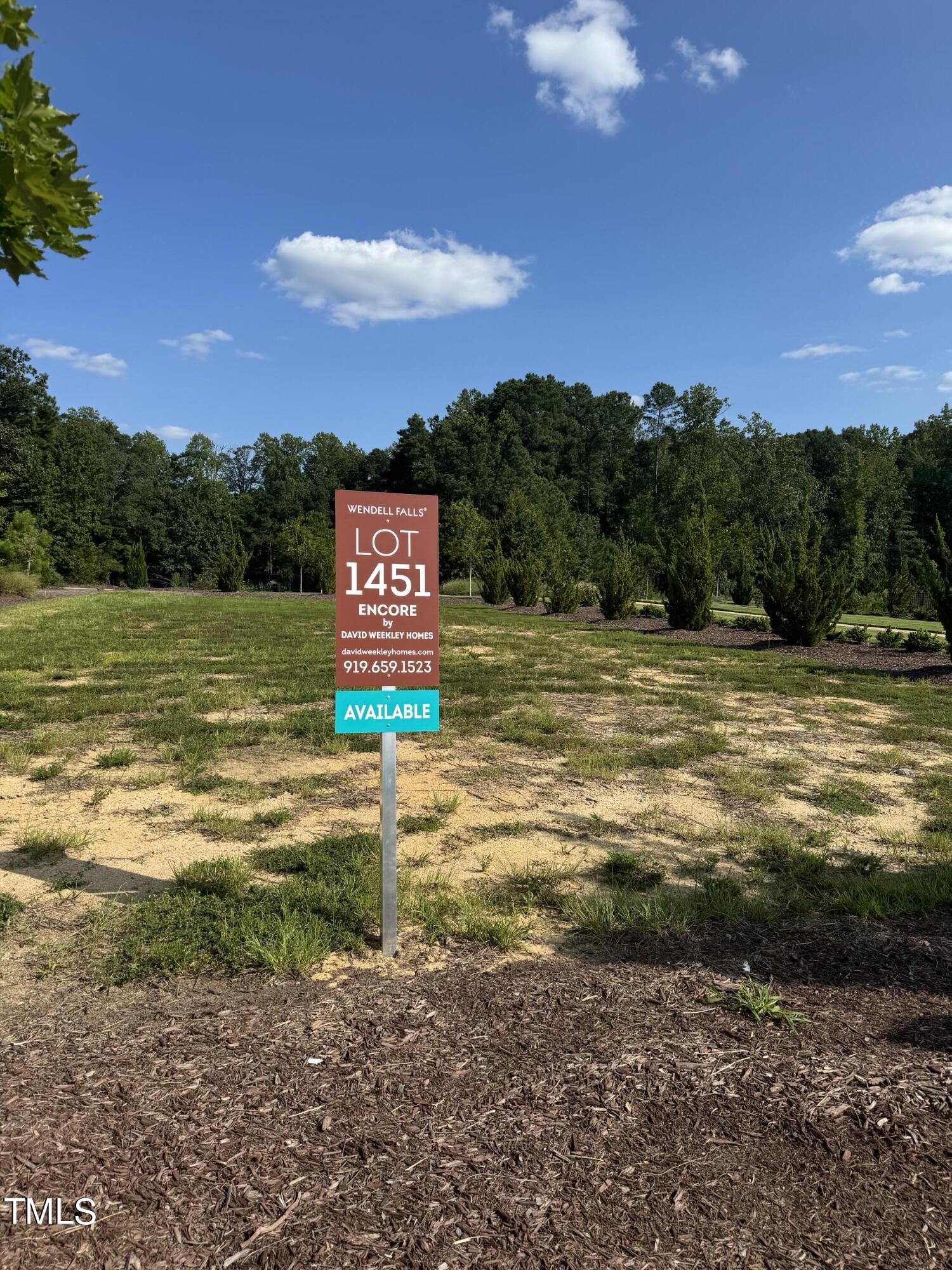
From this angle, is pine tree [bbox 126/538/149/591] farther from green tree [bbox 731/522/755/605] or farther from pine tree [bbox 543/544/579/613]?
green tree [bbox 731/522/755/605]

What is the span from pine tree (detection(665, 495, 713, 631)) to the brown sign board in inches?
648

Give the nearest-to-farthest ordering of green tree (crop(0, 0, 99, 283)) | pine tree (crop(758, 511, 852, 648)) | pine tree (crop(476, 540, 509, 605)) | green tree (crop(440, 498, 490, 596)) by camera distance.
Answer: green tree (crop(0, 0, 99, 283)), pine tree (crop(758, 511, 852, 648)), pine tree (crop(476, 540, 509, 605)), green tree (crop(440, 498, 490, 596))

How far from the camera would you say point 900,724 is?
851 cm

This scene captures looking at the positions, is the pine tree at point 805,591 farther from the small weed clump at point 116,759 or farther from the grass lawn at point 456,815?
the small weed clump at point 116,759

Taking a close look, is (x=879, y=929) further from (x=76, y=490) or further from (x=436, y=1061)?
(x=76, y=490)

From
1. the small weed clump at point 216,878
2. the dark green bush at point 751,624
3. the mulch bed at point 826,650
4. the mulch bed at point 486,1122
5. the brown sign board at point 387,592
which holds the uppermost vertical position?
the brown sign board at point 387,592

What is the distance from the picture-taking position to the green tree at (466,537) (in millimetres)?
39625

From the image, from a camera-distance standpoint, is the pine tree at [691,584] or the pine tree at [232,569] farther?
the pine tree at [232,569]

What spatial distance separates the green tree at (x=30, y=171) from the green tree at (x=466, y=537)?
119ft

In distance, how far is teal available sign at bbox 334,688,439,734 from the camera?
3.31 metres

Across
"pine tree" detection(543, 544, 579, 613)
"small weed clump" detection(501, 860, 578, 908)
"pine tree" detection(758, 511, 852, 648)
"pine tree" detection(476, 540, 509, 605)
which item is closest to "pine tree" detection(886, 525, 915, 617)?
"pine tree" detection(543, 544, 579, 613)

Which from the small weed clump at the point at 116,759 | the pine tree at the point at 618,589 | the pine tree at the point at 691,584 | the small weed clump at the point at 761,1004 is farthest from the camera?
the pine tree at the point at 618,589

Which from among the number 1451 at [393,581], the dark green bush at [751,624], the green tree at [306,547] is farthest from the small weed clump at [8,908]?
the green tree at [306,547]

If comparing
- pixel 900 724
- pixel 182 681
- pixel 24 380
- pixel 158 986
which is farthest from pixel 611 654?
pixel 24 380
